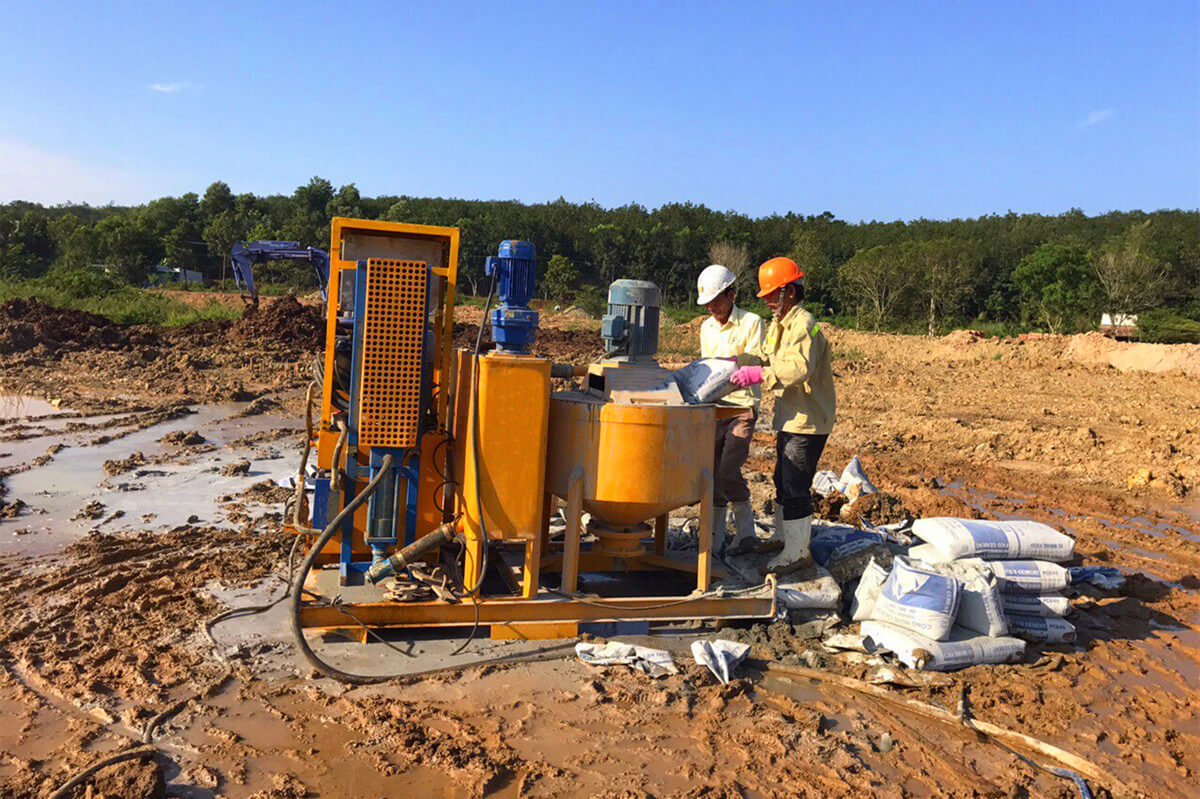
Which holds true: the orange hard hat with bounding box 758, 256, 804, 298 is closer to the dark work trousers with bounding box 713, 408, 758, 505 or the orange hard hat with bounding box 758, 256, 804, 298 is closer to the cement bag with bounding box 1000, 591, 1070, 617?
the dark work trousers with bounding box 713, 408, 758, 505

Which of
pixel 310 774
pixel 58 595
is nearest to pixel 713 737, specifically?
pixel 310 774

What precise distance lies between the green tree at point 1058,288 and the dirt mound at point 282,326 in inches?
897

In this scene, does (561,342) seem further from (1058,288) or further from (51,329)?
(1058,288)

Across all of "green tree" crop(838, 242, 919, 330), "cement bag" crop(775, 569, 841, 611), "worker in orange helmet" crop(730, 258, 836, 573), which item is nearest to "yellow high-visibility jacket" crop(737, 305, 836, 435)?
"worker in orange helmet" crop(730, 258, 836, 573)

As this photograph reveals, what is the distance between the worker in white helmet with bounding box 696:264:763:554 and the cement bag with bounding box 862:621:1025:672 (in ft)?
3.59

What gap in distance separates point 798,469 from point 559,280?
1330 inches

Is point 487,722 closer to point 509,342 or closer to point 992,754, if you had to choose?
point 509,342

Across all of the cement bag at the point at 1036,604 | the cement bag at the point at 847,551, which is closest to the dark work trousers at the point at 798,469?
the cement bag at the point at 847,551

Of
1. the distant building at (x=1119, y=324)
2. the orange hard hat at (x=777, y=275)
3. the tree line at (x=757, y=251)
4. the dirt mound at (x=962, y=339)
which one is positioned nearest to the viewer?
the orange hard hat at (x=777, y=275)

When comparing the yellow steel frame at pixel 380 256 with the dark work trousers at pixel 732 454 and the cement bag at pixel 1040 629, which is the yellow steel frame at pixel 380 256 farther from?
the cement bag at pixel 1040 629

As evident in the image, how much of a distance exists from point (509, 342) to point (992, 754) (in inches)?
114

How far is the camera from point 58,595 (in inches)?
192

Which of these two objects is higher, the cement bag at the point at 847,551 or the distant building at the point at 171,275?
the distant building at the point at 171,275

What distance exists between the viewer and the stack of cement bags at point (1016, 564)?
4.81 meters
